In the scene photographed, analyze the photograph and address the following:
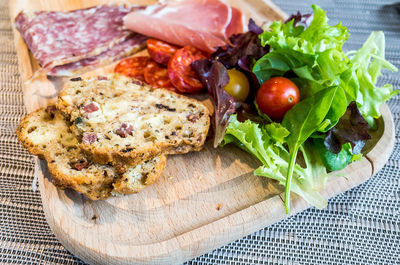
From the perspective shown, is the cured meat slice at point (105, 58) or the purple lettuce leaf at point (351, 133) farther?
the cured meat slice at point (105, 58)

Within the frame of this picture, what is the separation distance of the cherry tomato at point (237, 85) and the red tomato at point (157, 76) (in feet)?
1.31

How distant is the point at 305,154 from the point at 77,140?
4.02 feet

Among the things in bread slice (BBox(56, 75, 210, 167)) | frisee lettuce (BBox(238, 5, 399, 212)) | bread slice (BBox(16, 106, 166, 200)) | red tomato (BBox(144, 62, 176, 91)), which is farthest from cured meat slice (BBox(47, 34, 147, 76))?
frisee lettuce (BBox(238, 5, 399, 212))

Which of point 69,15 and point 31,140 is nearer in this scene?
point 31,140

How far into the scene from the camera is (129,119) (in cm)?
216

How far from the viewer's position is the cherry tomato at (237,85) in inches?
94.9

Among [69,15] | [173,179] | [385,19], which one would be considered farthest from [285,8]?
[173,179]

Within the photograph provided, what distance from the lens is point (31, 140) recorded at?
2.08 metres

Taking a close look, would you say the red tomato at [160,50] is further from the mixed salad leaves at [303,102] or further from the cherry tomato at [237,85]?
the cherry tomato at [237,85]

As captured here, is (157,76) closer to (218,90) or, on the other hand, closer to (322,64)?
Result: (218,90)

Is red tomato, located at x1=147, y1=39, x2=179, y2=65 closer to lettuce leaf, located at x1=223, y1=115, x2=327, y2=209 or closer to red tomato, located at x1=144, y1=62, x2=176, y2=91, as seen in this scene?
red tomato, located at x1=144, y1=62, x2=176, y2=91

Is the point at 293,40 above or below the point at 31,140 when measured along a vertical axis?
above

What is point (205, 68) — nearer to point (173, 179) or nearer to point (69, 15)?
point (173, 179)

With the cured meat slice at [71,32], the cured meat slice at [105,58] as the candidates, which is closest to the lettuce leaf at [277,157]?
the cured meat slice at [105,58]
